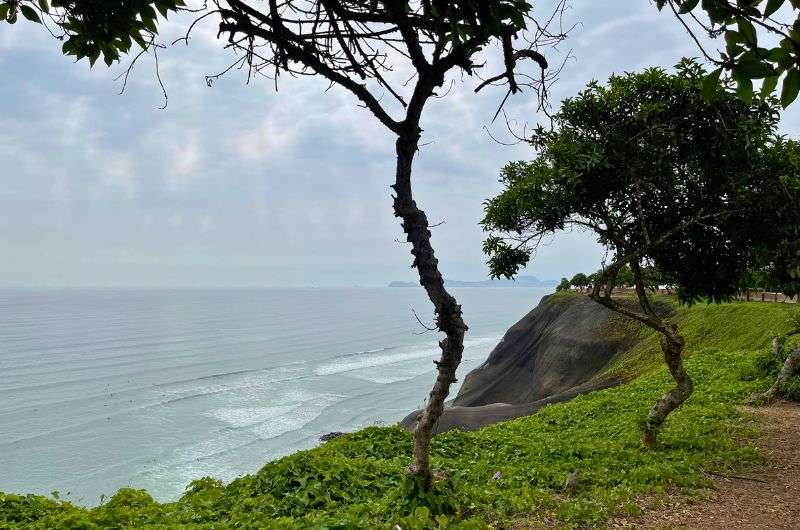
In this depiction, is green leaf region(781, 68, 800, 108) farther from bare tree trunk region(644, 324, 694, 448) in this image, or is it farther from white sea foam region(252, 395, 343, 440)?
white sea foam region(252, 395, 343, 440)

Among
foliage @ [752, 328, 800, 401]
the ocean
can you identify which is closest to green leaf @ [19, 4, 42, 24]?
foliage @ [752, 328, 800, 401]

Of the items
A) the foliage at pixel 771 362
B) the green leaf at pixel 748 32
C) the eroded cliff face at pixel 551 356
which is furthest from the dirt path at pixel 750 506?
the eroded cliff face at pixel 551 356

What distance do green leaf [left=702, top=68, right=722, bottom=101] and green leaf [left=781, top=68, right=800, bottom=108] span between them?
0.68 ft

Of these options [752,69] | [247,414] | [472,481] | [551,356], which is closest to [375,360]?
[247,414]

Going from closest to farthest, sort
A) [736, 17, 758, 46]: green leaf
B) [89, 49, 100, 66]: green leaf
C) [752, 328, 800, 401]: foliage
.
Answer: [736, 17, 758, 46]: green leaf → [89, 49, 100, 66]: green leaf → [752, 328, 800, 401]: foliage

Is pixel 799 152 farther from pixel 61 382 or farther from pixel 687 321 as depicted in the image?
pixel 61 382

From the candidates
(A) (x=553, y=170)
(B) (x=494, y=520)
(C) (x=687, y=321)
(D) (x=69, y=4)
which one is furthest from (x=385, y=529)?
(C) (x=687, y=321)

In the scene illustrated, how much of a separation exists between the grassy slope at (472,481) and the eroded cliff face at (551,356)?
1146cm

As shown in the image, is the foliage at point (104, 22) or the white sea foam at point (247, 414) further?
the white sea foam at point (247, 414)

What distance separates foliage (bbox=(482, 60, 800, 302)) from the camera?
10.3m

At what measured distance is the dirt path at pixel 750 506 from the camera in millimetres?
7297

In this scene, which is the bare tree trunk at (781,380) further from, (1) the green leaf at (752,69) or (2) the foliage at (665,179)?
(1) the green leaf at (752,69)

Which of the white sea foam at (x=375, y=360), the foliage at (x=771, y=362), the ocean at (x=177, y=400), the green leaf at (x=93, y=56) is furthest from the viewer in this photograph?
Result: the white sea foam at (x=375, y=360)

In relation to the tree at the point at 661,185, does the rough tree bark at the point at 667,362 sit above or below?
below
